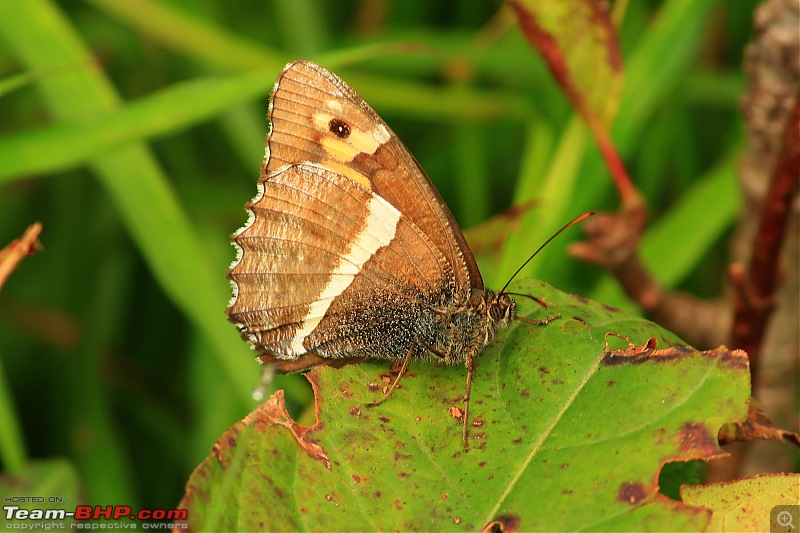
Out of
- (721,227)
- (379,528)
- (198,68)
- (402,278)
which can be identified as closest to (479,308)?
(402,278)

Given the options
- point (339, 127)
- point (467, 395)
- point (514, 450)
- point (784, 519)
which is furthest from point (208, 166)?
point (784, 519)

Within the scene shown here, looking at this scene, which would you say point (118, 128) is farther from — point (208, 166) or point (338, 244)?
point (208, 166)

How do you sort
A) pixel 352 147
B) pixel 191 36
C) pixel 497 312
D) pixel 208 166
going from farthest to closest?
pixel 208 166 < pixel 191 36 < pixel 352 147 < pixel 497 312

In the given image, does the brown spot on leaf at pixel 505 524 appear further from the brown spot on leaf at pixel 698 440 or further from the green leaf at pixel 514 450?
the brown spot on leaf at pixel 698 440

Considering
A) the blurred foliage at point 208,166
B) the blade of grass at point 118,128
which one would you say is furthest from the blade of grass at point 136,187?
the blade of grass at point 118,128

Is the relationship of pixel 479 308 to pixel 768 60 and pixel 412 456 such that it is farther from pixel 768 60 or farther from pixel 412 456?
pixel 768 60

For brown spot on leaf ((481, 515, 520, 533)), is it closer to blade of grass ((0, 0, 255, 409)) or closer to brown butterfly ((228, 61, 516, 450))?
brown butterfly ((228, 61, 516, 450))
